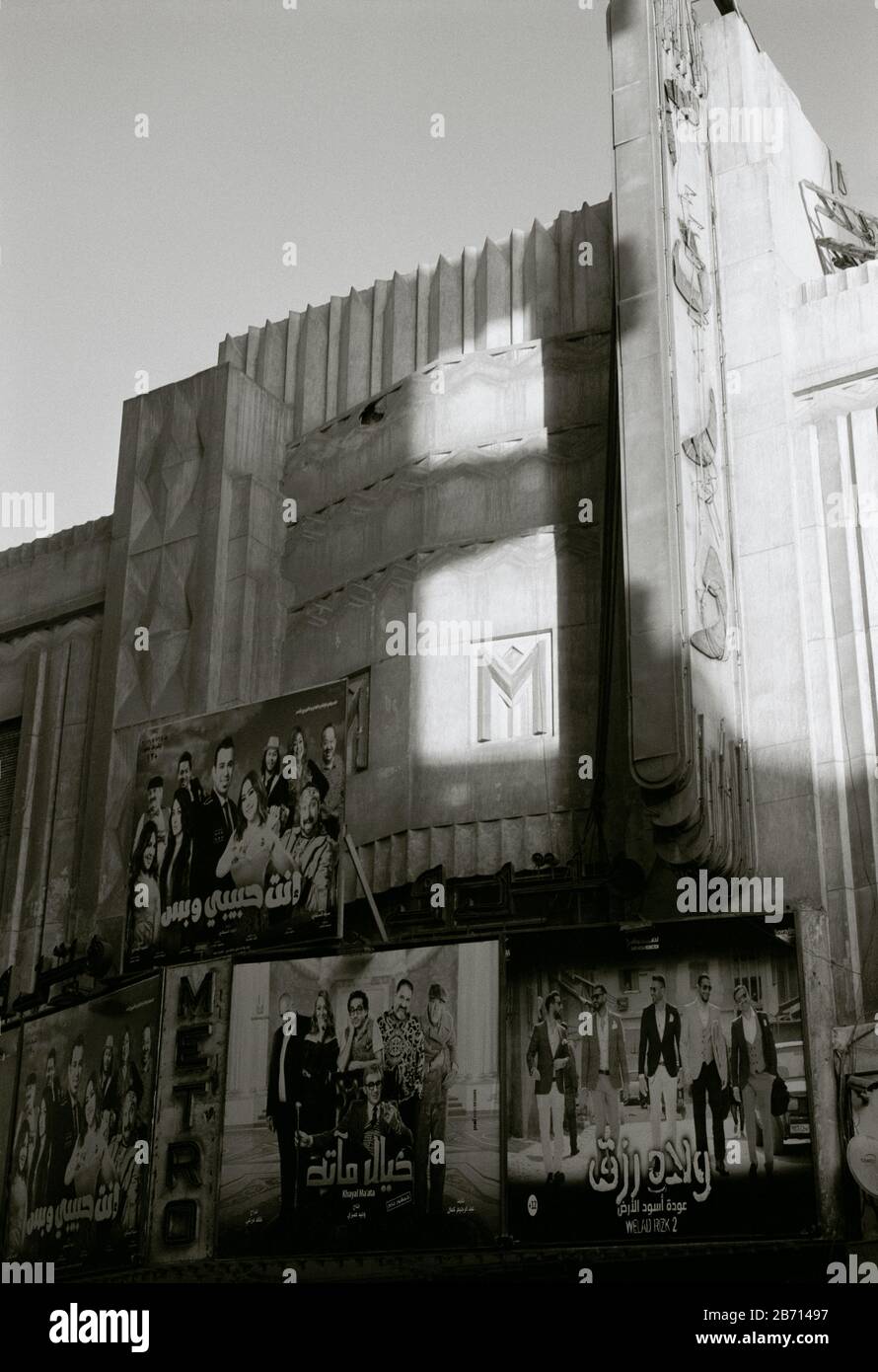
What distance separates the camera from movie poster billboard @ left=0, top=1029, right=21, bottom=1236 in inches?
800

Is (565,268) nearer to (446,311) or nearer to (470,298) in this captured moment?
(470,298)

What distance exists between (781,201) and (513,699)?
7177 millimetres

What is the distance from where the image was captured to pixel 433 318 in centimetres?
2433

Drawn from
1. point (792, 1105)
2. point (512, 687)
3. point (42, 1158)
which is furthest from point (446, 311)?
point (792, 1105)

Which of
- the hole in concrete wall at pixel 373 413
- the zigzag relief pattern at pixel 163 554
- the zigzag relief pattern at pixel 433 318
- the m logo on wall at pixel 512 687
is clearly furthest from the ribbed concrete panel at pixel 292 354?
the m logo on wall at pixel 512 687

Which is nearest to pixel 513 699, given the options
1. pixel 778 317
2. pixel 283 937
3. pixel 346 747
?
pixel 346 747

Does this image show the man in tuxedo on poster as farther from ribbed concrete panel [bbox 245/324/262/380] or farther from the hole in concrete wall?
ribbed concrete panel [bbox 245/324/262/380]

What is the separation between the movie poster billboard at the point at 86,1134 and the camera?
60.2 feet

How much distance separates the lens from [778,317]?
68.1ft

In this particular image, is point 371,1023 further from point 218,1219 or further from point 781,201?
point 781,201

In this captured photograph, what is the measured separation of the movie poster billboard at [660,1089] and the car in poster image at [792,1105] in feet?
0.04

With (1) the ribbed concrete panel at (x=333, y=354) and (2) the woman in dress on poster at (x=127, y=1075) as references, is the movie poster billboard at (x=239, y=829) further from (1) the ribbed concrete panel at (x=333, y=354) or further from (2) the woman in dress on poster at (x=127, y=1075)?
(1) the ribbed concrete panel at (x=333, y=354)
